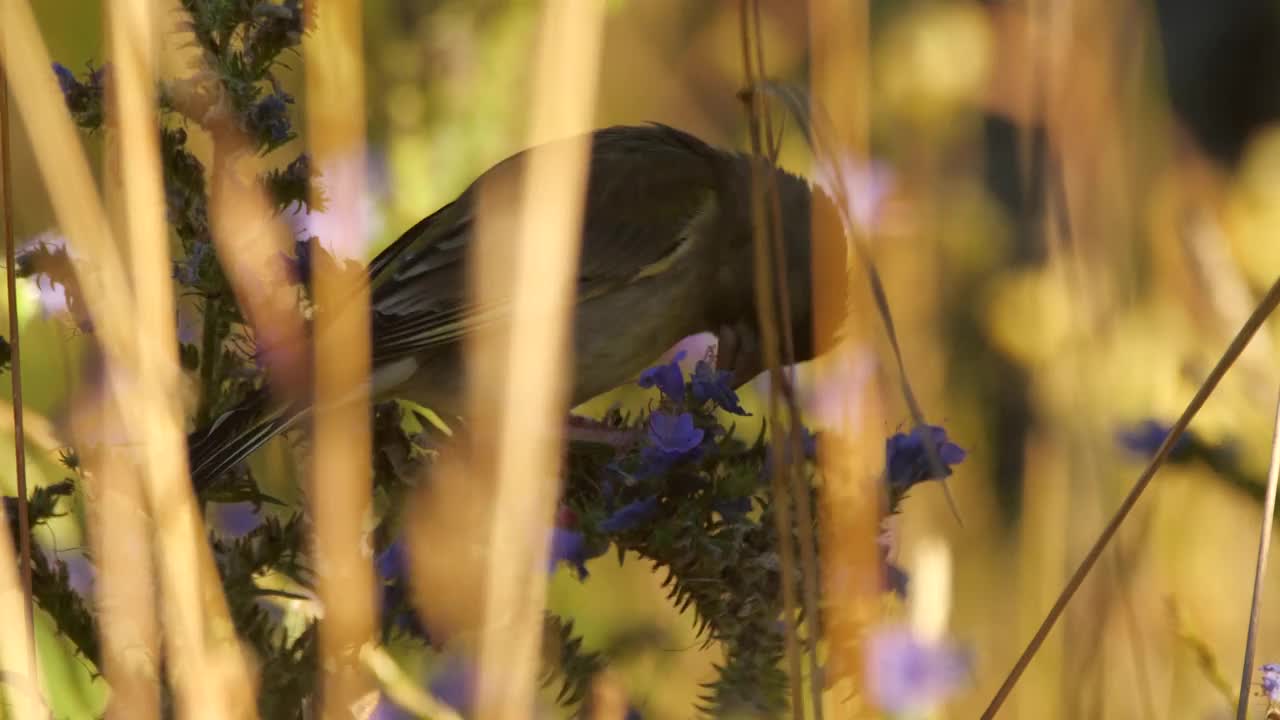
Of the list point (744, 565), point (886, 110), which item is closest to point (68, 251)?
point (744, 565)

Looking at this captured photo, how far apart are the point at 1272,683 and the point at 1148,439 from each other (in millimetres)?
752

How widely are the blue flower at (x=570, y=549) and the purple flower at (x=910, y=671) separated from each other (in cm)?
27

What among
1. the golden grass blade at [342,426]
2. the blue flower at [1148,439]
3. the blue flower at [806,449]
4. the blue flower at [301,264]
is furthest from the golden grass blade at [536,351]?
the blue flower at [1148,439]

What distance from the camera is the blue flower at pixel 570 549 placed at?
4.35ft

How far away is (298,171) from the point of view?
1.45 meters

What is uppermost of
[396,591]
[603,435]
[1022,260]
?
[1022,260]

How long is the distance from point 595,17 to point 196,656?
0.53 m

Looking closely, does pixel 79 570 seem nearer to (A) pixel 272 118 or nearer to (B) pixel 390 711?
(B) pixel 390 711

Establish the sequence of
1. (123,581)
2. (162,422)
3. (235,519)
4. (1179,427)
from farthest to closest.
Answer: (235,519), (123,581), (162,422), (1179,427)

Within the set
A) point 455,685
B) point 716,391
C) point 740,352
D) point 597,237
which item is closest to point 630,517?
point 716,391

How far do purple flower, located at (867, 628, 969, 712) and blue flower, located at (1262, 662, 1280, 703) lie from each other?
0.29m

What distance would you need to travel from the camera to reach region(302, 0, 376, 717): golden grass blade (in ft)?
3.91

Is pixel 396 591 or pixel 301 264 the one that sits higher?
pixel 301 264

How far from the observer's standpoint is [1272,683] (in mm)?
1157
